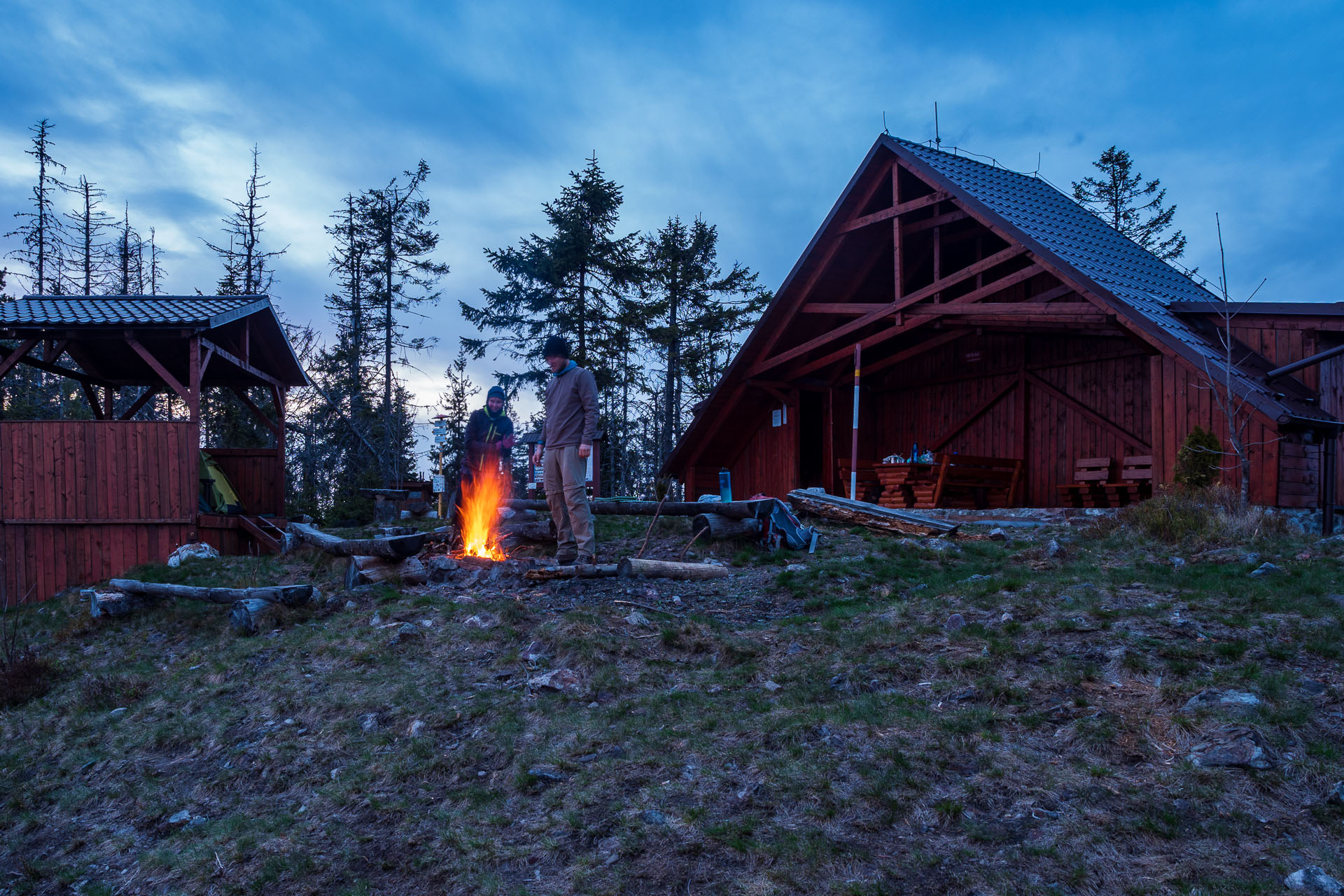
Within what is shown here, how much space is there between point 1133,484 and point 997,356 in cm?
425

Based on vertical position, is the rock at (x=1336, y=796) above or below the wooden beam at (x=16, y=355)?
below

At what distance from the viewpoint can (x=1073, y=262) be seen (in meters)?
11.8

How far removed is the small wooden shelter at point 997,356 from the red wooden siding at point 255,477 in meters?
8.74

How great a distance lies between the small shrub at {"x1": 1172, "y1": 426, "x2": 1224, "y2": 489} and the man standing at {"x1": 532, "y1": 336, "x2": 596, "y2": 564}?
270 inches

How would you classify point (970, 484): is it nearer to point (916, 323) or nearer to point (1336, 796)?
point (916, 323)

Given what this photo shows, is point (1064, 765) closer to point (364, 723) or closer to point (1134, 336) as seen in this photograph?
point (364, 723)

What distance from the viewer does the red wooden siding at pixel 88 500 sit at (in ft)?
40.9

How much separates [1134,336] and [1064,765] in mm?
9428

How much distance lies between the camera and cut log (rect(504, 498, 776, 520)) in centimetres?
1012

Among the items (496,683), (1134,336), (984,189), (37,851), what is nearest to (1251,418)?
(1134,336)

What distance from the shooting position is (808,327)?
690 inches

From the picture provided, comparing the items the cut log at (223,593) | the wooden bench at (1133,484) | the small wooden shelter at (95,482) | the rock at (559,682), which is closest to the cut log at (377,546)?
the cut log at (223,593)

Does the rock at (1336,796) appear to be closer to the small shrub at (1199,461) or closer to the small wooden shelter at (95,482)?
the small shrub at (1199,461)

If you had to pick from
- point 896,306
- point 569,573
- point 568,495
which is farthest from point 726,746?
point 896,306
